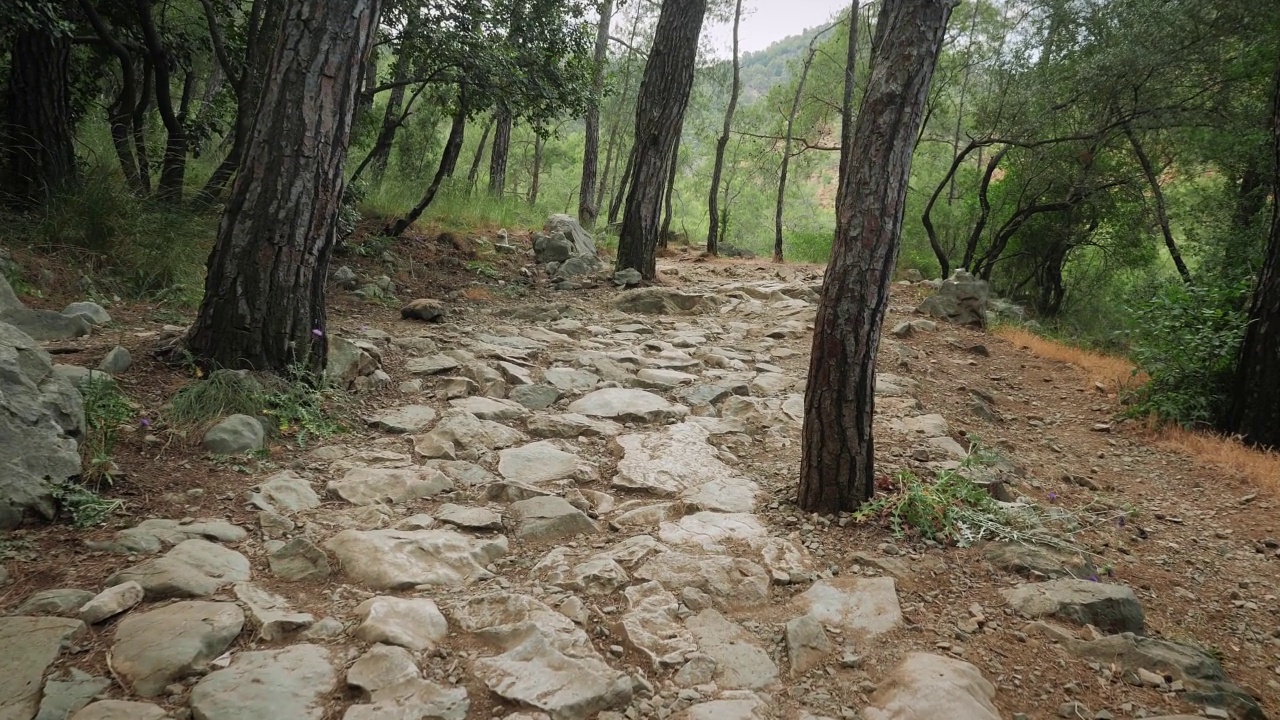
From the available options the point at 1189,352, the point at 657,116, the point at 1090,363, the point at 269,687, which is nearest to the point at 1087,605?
the point at 269,687

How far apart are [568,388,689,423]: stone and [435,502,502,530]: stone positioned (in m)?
1.50

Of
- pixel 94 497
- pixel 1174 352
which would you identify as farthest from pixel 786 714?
pixel 1174 352

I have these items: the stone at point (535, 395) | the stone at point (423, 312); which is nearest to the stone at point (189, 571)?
the stone at point (535, 395)

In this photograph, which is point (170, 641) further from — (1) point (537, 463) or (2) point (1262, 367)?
(2) point (1262, 367)

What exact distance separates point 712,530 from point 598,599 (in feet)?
2.50

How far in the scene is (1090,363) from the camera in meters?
7.38

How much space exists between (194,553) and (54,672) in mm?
603

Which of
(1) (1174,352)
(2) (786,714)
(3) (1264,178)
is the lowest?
(2) (786,714)

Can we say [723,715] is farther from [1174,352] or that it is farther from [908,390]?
[1174,352]

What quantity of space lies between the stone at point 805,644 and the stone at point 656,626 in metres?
0.32

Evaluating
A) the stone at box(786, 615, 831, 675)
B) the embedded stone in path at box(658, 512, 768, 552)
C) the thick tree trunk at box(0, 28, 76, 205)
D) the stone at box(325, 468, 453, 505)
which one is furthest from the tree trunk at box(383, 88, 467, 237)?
the stone at box(786, 615, 831, 675)

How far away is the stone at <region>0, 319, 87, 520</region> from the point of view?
2.36 metres

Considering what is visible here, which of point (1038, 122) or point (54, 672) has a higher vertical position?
point (1038, 122)

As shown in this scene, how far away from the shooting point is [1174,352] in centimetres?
568
